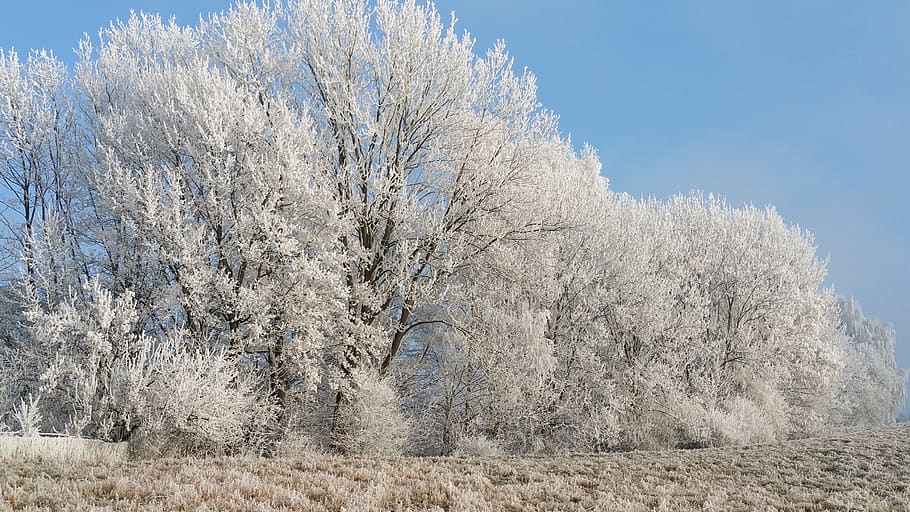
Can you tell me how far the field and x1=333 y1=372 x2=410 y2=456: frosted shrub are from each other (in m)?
3.62

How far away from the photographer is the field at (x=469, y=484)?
740 cm

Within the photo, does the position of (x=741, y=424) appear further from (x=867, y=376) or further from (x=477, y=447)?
(x=867, y=376)

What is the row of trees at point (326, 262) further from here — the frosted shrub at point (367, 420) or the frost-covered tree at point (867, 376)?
the frost-covered tree at point (867, 376)

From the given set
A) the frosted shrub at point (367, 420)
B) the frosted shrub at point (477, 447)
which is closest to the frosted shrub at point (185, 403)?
the frosted shrub at point (367, 420)

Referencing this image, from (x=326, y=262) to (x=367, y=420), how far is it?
4.61 m

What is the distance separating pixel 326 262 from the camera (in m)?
15.0

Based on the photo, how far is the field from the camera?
7402 mm

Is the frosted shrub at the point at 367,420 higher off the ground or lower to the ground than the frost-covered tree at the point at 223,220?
lower

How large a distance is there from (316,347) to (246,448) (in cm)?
307

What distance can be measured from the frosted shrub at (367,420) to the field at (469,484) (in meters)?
3.62

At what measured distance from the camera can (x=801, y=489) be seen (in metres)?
11.0

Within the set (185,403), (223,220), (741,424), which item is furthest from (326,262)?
(741,424)

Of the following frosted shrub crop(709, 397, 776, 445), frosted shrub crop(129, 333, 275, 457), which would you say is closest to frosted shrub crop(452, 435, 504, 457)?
frosted shrub crop(129, 333, 275, 457)

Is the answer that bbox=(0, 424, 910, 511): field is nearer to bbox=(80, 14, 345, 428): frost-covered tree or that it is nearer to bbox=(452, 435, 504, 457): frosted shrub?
bbox=(452, 435, 504, 457): frosted shrub
